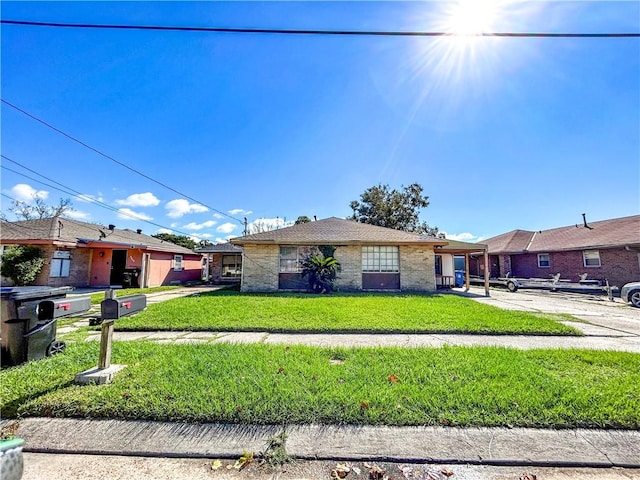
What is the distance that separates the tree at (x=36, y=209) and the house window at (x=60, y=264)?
17.4 m

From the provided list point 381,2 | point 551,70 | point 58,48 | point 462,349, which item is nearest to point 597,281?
point 551,70

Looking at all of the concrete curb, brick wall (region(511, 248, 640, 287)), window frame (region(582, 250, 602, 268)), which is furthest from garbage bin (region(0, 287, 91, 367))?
window frame (region(582, 250, 602, 268))

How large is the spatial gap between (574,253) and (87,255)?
30313mm

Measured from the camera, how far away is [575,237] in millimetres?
18391

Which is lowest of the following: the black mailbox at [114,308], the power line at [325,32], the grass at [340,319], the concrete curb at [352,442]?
the concrete curb at [352,442]

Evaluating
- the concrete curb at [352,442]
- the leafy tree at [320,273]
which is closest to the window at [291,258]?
the leafy tree at [320,273]

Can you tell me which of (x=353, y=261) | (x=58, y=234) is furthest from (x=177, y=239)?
(x=353, y=261)

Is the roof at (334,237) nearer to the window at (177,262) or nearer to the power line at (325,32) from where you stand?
the power line at (325,32)

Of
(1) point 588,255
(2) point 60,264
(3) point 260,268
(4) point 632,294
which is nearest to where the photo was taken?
(4) point 632,294

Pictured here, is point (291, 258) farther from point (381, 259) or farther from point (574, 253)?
point (574, 253)

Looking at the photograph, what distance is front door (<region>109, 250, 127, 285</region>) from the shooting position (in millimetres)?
17066

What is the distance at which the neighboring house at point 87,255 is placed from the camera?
14.0m

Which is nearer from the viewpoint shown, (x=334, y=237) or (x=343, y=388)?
(x=343, y=388)

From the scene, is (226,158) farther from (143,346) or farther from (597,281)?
(597,281)
